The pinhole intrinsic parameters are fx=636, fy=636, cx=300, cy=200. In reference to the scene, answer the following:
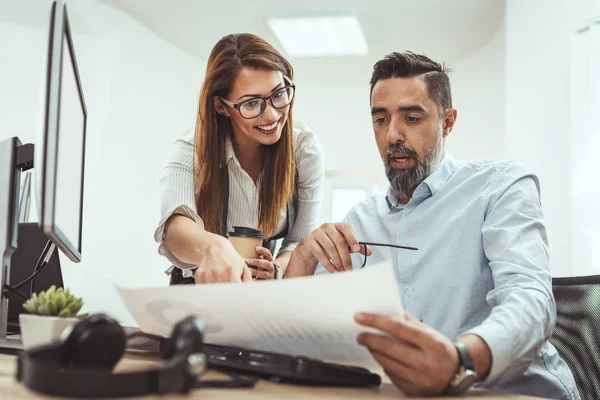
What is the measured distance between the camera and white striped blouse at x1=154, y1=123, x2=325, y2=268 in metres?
1.69

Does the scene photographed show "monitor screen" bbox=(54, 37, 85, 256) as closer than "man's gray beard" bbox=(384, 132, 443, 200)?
Yes

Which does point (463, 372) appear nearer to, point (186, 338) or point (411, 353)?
point (411, 353)

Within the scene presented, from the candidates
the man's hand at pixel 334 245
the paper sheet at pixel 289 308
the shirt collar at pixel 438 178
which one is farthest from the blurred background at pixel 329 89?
the paper sheet at pixel 289 308

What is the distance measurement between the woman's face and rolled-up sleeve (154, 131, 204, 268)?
177 mm

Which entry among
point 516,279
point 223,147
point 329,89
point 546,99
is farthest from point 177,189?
point 329,89

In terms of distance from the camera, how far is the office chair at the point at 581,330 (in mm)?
1363

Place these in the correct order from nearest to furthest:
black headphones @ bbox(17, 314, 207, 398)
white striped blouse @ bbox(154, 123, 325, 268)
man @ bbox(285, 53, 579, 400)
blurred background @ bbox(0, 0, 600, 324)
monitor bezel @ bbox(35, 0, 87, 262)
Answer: black headphones @ bbox(17, 314, 207, 398) < man @ bbox(285, 53, 579, 400) < monitor bezel @ bbox(35, 0, 87, 262) < white striped blouse @ bbox(154, 123, 325, 268) < blurred background @ bbox(0, 0, 600, 324)

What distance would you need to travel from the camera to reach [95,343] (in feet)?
1.99

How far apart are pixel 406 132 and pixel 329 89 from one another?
191 inches

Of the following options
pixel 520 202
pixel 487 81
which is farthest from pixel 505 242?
pixel 487 81

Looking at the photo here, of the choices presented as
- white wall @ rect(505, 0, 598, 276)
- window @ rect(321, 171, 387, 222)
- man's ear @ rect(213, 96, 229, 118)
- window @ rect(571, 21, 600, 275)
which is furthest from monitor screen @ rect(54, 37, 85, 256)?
window @ rect(321, 171, 387, 222)

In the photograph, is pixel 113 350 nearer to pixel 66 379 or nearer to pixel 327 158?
pixel 66 379

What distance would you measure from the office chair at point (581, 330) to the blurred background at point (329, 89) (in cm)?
200

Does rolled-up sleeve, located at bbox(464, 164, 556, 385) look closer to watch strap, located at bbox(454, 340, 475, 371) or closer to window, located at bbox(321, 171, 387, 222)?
watch strap, located at bbox(454, 340, 475, 371)
